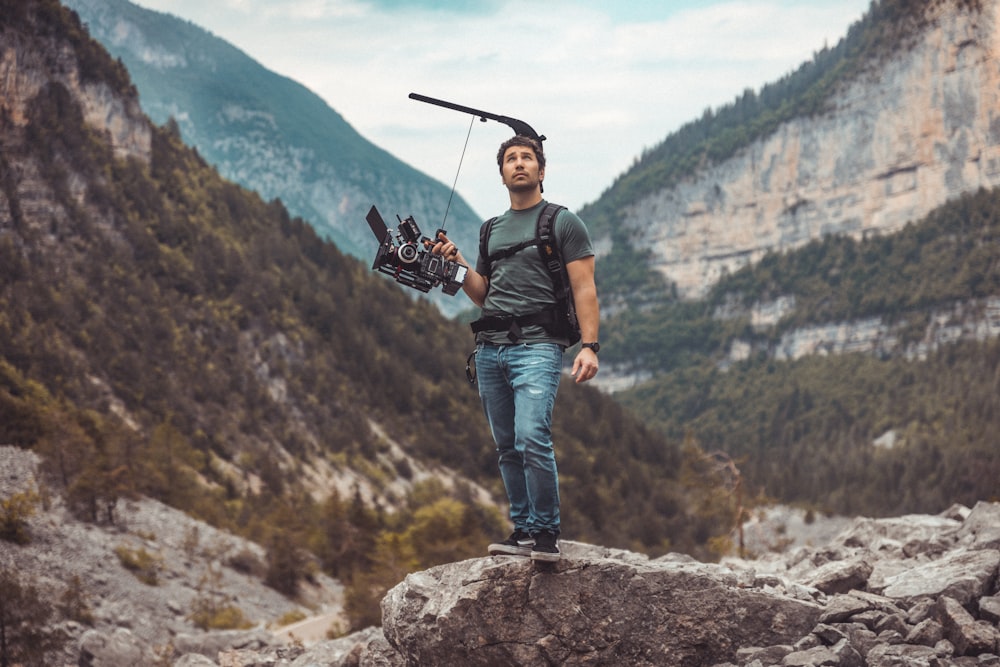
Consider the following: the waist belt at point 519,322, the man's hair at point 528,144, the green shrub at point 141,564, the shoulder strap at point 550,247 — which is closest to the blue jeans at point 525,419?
the waist belt at point 519,322

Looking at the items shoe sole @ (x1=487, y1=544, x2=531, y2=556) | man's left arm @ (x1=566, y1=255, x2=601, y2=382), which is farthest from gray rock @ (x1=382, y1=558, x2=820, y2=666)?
man's left arm @ (x1=566, y1=255, x2=601, y2=382)

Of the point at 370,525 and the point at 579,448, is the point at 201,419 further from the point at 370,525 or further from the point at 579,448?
the point at 579,448

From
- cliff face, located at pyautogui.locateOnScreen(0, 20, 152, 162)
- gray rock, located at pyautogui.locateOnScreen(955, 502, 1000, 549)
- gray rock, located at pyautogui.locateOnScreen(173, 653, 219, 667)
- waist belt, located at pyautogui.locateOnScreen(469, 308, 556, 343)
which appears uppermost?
cliff face, located at pyautogui.locateOnScreen(0, 20, 152, 162)

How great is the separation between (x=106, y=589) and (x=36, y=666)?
454 inches

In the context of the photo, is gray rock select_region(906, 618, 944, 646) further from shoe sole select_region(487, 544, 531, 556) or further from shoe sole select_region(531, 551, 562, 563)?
shoe sole select_region(487, 544, 531, 556)

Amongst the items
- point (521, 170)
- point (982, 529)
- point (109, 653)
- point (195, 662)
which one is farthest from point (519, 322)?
point (109, 653)

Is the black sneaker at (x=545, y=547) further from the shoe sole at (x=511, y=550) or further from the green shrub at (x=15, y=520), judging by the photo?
the green shrub at (x=15, y=520)

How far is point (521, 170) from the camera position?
8805 millimetres

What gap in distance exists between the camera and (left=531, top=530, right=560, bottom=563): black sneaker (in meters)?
8.53

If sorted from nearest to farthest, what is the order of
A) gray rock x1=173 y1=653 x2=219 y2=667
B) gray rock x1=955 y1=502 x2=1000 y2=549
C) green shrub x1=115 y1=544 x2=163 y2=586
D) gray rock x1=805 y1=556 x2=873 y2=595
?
gray rock x1=805 y1=556 x2=873 y2=595 < gray rock x1=955 y1=502 x2=1000 y2=549 < gray rock x1=173 y1=653 x2=219 y2=667 < green shrub x1=115 y1=544 x2=163 y2=586

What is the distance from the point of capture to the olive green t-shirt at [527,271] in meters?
8.59

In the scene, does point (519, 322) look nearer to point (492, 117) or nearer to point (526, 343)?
point (526, 343)

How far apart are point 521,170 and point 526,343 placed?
4.73ft

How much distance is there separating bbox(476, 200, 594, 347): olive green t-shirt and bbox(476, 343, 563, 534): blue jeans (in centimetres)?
15
